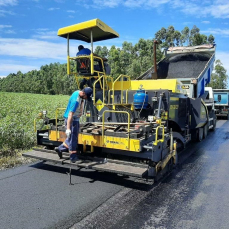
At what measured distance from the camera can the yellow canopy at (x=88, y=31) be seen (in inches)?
206

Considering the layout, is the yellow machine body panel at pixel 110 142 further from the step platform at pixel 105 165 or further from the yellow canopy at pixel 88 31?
the yellow canopy at pixel 88 31

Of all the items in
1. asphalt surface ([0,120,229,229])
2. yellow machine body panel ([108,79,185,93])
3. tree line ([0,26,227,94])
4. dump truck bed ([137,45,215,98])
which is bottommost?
asphalt surface ([0,120,229,229])

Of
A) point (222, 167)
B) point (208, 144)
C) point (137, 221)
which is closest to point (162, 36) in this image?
point (208, 144)

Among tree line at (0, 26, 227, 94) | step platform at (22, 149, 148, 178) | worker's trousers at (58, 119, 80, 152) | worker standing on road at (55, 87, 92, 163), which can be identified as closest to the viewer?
step platform at (22, 149, 148, 178)

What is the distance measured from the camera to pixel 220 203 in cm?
374

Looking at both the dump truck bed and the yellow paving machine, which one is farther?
the dump truck bed

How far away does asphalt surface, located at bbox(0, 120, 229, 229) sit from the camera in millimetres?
3148

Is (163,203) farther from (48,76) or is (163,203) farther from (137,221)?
(48,76)

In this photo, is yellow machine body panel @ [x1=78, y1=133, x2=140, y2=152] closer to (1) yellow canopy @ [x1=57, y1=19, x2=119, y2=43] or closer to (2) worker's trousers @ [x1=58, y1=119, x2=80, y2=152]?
(2) worker's trousers @ [x1=58, y1=119, x2=80, y2=152]

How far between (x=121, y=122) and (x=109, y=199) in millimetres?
2428

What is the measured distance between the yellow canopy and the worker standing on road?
1.53 m

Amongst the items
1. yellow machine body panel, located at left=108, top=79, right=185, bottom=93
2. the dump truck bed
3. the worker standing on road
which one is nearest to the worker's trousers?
the worker standing on road

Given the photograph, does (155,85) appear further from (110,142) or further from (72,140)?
(72,140)

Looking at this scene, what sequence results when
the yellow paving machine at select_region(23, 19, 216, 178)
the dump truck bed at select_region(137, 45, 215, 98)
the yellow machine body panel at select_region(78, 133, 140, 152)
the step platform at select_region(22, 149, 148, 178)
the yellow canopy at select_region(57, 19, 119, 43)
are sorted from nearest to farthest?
the step platform at select_region(22, 149, 148, 178) < the yellow machine body panel at select_region(78, 133, 140, 152) < the yellow paving machine at select_region(23, 19, 216, 178) < the yellow canopy at select_region(57, 19, 119, 43) < the dump truck bed at select_region(137, 45, 215, 98)
